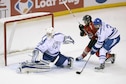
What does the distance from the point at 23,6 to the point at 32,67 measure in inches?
72.9

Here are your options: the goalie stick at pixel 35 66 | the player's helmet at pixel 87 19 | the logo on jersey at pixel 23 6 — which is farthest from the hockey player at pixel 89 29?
the logo on jersey at pixel 23 6

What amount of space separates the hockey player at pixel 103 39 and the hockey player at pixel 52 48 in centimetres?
28

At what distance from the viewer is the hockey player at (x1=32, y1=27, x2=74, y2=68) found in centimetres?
397

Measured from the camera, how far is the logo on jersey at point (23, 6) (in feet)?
18.4

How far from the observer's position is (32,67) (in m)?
3.97

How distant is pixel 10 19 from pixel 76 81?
103 centimetres

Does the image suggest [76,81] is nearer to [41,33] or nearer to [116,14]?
[41,33]

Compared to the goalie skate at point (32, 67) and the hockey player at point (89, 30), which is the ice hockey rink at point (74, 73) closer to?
the goalie skate at point (32, 67)

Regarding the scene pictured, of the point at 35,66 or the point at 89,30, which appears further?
the point at 89,30

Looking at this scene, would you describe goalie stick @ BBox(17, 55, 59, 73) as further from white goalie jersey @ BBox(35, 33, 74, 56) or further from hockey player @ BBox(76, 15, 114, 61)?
hockey player @ BBox(76, 15, 114, 61)

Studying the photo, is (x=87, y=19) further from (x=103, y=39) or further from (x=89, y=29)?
(x=103, y=39)

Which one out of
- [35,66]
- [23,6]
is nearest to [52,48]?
[35,66]

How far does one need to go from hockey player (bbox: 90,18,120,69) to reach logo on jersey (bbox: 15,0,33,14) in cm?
179

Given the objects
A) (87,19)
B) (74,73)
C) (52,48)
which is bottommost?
(74,73)
